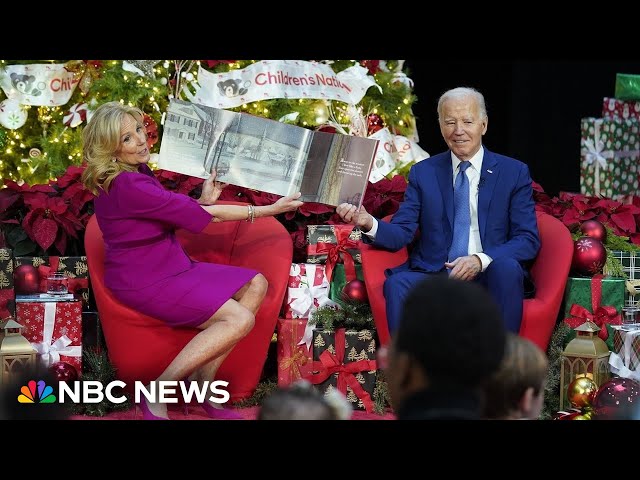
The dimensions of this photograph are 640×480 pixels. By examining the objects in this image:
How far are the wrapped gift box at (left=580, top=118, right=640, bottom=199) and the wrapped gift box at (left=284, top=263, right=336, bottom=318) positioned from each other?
322 centimetres

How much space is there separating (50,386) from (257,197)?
4.48ft

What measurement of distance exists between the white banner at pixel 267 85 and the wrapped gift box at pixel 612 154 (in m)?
1.98

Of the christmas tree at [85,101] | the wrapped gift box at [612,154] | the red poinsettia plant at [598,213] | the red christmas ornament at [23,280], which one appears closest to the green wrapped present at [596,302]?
the red poinsettia plant at [598,213]

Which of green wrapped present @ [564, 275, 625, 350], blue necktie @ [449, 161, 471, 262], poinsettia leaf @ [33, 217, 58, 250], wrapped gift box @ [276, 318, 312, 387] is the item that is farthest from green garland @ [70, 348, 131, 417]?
green wrapped present @ [564, 275, 625, 350]

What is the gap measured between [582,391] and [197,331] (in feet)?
5.12

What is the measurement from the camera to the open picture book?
463 centimetres

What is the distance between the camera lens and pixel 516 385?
235 centimetres

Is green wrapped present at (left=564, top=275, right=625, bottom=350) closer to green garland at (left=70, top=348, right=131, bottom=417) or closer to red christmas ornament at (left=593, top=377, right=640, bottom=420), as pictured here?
red christmas ornament at (left=593, top=377, right=640, bottom=420)
